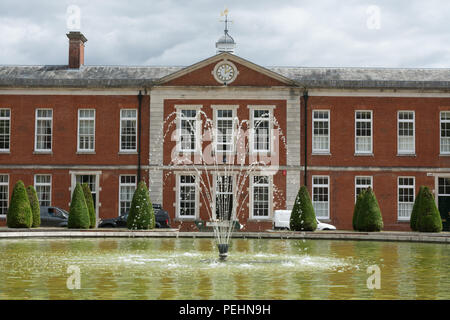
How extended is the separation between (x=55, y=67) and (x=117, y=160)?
6.77 meters

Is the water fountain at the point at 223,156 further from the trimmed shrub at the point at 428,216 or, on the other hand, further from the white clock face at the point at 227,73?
the trimmed shrub at the point at 428,216

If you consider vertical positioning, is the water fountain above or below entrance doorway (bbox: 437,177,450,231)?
above

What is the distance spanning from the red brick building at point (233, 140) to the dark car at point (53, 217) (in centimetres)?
171

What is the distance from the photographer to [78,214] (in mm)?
28188

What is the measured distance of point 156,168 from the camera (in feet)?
109

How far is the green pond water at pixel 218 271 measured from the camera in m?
10.6

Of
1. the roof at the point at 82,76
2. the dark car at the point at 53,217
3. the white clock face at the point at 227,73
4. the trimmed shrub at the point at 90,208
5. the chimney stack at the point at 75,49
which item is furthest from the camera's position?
the chimney stack at the point at 75,49

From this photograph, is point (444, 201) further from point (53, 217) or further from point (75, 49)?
point (75, 49)

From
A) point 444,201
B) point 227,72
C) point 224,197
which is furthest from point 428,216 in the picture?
point 227,72

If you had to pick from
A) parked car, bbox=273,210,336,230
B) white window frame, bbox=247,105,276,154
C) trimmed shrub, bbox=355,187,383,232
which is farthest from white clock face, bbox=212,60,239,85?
trimmed shrub, bbox=355,187,383,232

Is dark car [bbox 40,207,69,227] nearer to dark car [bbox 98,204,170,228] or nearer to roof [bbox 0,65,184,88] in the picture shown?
dark car [bbox 98,204,170,228]

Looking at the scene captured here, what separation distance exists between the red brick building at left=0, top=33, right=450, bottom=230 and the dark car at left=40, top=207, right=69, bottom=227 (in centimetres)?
171

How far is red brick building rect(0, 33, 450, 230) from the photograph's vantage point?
33.0m

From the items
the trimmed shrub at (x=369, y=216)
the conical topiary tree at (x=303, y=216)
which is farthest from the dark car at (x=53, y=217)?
the trimmed shrub at (x=369, y=216)
